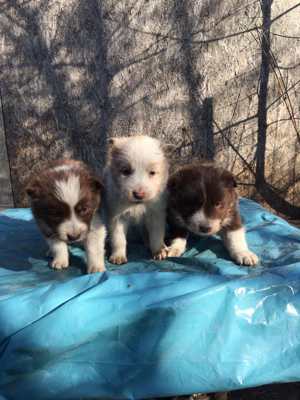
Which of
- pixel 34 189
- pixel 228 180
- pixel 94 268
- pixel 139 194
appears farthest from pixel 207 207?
pixel 34 189

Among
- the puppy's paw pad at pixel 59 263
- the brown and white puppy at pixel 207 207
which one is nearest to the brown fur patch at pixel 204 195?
the brown and white puppy at pixel 207 207

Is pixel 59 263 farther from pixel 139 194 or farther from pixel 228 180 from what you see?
pixel 228 180

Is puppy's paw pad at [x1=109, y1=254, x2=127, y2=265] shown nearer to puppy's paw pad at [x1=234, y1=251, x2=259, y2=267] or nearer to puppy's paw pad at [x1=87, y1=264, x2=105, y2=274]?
puppy's paw pad at [x1=87, y1=264, x2=105, y2=274]

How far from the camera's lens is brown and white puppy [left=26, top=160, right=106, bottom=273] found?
3.51m

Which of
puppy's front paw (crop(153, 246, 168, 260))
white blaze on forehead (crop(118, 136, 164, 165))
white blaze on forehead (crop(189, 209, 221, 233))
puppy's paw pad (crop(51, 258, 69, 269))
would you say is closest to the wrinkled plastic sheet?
white blaze on forehead (crop(189, 209, 221, 233))

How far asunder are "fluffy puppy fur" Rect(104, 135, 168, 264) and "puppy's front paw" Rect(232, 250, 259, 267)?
0.74 m

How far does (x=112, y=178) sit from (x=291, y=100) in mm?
4372

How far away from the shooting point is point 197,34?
6906mm

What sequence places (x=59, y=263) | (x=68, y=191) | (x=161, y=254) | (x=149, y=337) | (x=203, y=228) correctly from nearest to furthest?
(x=149, y=337) < (x=68, y=191) < (x=203, y=228) < (x=59, y=263) < (x=161, y=254)

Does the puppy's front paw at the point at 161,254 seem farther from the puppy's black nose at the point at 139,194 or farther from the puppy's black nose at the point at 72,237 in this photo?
the puppy's black nose at the point at 72,237

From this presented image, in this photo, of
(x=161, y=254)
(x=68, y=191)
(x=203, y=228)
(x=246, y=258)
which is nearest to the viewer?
(x=68, y=191)

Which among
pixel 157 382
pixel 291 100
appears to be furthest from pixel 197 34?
pixel 157 382

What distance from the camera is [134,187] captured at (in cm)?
379

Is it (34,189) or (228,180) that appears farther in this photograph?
(228,180)
